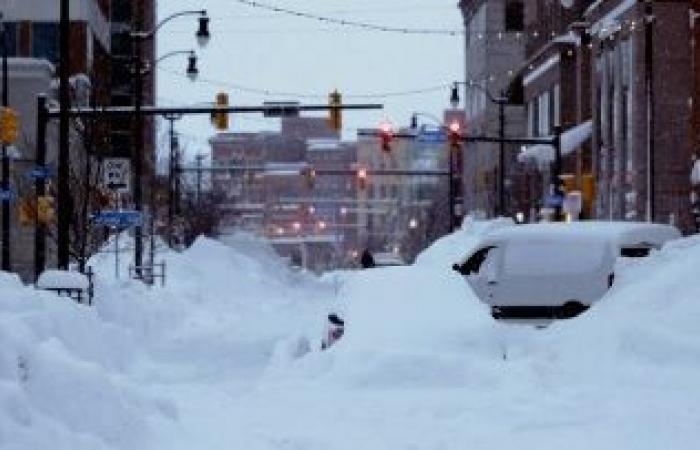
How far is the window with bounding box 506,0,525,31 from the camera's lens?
374 feet

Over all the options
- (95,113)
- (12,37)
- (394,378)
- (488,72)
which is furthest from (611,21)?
(394,378)

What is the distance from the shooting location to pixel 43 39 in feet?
269

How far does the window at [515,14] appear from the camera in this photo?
114000 mm

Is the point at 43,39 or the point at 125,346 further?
the point at 43,39

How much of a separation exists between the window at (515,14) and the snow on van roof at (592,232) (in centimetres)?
9023

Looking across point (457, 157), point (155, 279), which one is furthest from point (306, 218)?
point (155, 279)

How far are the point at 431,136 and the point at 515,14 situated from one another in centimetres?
6199

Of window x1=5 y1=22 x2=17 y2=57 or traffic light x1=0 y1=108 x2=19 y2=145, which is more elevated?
window x1=5 y1=22 x2=17 y2=57

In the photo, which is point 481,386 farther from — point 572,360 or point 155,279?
point 155,279

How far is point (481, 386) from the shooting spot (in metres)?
13.4

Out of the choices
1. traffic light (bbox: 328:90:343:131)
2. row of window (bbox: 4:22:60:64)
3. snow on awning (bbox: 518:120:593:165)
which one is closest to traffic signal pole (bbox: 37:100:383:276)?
traffic light (bbox: 328:90:343:131)

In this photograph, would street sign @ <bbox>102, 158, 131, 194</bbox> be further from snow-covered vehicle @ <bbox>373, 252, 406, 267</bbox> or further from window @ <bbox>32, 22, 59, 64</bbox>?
window @ <bbox>32, 22, 59, 64</bbox>

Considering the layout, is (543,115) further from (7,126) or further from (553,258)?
(553,258)

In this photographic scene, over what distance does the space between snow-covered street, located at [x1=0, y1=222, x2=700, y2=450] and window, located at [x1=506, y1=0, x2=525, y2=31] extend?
9317 cm
